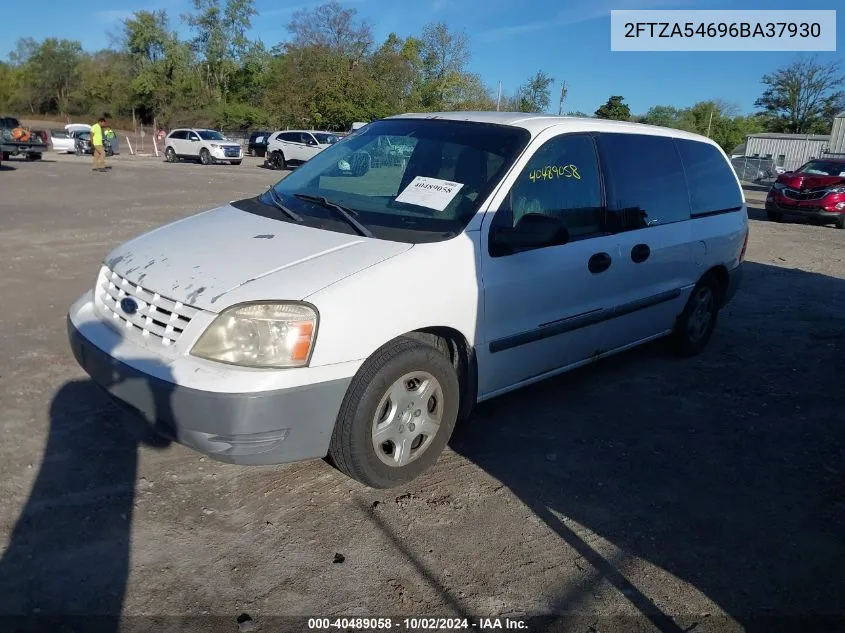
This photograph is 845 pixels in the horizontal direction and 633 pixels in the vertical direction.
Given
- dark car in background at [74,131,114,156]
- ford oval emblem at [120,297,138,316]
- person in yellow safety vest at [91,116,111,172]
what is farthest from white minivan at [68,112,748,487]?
dark car in background at [74,131,114,156]

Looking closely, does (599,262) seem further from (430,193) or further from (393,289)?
(393,289)

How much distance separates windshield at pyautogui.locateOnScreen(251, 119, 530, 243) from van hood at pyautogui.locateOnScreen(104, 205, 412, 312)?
0.19 meters

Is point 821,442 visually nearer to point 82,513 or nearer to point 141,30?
point 82,513

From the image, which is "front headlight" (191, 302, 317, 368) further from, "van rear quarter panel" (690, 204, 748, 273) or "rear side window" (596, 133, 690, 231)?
"van rear quarter panel" (690, 204, 748, 273)

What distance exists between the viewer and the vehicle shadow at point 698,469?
108 inches

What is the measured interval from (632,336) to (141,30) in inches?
2783

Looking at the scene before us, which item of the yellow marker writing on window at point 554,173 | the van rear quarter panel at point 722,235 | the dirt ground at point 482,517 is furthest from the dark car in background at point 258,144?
the yellow marker writing on window at point 554,173

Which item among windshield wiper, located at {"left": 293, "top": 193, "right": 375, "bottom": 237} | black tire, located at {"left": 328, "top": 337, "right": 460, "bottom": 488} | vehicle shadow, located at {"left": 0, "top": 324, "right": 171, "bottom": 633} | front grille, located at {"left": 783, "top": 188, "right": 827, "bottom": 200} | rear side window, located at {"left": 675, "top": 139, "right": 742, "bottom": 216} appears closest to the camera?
vehicle shadow, located at {"left": 0, "top": 324, "right": 171, "bottom": 633}

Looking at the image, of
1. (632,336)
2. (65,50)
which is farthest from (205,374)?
(65,50)

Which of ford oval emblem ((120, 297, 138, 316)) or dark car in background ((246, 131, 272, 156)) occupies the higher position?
dark car in background ((246, 131, 272, 156))

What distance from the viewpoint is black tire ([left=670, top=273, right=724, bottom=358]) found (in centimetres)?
520

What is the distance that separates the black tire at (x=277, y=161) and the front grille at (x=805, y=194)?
21.2 meters

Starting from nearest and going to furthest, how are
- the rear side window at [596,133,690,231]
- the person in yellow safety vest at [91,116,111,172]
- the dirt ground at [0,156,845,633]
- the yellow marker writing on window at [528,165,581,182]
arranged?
the dirt ground at [0,156,845,633] < the yellow marker writing on window at [528,165,581,182] < the rear side window at [596,133,690,231] < the person in yellow safety vest at [91,116,111,172]

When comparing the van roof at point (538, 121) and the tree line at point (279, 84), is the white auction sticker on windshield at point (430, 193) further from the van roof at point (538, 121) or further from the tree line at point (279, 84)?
the tree line at point (279, 84)
